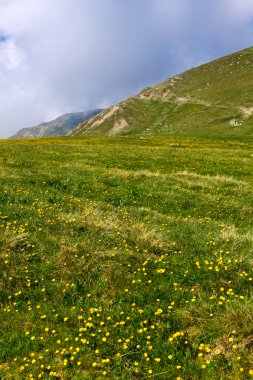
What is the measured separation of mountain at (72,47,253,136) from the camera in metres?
97.2

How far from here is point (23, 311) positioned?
8164mm

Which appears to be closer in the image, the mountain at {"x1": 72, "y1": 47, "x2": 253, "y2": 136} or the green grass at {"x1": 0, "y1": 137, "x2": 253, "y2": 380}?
the green grass at {"x1": 0, "y1": 137, "x2": 253, "y2": 380}

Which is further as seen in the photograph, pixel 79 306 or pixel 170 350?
pixel 79 306

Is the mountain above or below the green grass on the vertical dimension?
above

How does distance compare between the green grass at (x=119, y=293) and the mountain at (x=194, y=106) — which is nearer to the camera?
the green grass at (x=119, y=293)

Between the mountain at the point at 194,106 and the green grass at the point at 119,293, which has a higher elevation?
the mountain at the point at 194,106

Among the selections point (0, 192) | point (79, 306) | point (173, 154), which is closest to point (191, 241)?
point (79, 306)

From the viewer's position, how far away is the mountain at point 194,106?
97188 millimetres

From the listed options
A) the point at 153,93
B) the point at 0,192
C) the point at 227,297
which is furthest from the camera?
the point at 153,93

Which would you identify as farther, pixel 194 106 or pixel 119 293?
pixel 194 106

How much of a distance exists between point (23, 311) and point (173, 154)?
111 ft

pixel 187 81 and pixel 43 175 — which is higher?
pixel 187 81

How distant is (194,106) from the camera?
116 metres

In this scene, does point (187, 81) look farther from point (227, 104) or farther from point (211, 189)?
point (211, 189)
